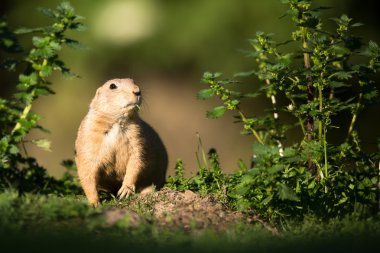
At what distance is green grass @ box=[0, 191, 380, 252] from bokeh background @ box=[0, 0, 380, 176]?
595cm

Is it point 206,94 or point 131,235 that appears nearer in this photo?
point 131,235

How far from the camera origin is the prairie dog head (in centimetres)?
851

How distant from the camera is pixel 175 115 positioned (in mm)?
14117

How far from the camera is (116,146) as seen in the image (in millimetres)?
8641

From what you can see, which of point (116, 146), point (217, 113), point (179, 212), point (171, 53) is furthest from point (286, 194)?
point (171, 53)

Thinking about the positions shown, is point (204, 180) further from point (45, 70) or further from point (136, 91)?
point (45, 70)

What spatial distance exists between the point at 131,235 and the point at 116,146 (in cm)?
245

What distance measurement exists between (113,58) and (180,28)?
1.11m

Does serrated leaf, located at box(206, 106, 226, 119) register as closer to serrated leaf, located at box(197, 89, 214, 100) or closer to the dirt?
serrated leaf, located at box(197, 89, 214, 100)

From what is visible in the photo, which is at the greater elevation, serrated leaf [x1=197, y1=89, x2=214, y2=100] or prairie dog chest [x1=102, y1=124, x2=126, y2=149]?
serrated leaf [x1=197, y1=89, x2=214, y2=100]

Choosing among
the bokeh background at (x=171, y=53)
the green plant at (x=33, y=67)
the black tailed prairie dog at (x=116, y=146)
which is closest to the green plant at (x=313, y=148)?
the black tailed prairie dog at (x=116, y=146)

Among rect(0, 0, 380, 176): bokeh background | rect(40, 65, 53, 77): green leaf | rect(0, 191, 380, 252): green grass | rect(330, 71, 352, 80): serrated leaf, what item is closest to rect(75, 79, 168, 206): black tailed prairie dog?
rect(40, 65, 53, 77): green leaf

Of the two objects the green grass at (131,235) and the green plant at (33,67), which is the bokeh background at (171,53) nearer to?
the green plant at (33,67)

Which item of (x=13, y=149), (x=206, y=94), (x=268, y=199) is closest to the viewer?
(x=268, y=199)
